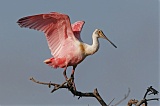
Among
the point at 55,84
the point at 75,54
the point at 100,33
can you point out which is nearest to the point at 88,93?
the point at 55,84

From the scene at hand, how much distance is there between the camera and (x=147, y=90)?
5805 mm

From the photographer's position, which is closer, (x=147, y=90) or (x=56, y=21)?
(x=147, y=90)

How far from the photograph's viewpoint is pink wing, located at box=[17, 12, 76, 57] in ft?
23.3

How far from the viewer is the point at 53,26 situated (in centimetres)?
747

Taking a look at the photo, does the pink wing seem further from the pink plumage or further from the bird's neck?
the bird's neck

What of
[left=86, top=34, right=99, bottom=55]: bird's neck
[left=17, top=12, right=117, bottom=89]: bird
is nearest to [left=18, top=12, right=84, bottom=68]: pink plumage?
[left=17, top=12, right=117, bottom=89]: bird

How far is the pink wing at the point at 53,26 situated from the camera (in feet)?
23.3

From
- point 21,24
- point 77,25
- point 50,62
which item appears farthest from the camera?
point 77,25

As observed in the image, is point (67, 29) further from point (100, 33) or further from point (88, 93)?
point (88, 93)

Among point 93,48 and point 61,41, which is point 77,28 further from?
point 93,48

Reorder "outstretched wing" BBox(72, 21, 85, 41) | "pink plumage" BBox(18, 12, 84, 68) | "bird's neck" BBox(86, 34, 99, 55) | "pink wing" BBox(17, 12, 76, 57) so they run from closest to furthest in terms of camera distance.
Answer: "pink wing" BBox(17, 12, 76, 57), "pink plumage" BBox(18, 12, 84, 68), "bird's neck" BBox(86, 34, 99, 55), "outstretched wing" BBox(72, 21, 85, 41)

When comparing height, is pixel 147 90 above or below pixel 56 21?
below

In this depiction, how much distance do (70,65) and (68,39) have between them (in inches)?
16.1

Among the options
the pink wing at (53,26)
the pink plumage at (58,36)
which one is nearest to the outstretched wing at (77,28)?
the pink plumage at (58,36)
